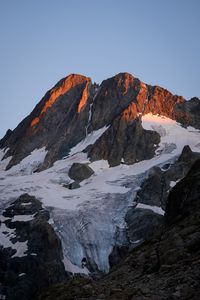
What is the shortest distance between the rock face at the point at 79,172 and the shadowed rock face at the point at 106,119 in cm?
1164

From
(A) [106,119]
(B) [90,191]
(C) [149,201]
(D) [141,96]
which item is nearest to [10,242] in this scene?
(B) [90,191]

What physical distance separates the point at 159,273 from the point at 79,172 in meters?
114

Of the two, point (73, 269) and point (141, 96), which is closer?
point (73, 269)

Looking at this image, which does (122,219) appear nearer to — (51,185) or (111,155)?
(51,185)

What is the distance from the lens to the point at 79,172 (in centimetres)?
13862

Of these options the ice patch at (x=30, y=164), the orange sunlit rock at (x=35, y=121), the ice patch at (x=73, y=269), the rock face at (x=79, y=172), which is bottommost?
the ice patch at (x=73, y=269)

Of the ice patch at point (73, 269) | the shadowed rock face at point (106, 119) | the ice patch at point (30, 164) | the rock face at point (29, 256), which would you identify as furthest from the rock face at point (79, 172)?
the ice patch at point (73, 269)

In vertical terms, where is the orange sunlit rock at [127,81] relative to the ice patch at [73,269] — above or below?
above

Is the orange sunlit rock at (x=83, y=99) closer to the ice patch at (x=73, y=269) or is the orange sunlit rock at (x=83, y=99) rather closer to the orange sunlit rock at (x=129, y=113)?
the orange sunlit rock at (x=129, y=113)

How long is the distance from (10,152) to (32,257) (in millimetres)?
97611

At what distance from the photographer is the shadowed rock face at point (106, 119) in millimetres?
156238

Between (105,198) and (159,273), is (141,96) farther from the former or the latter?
(159,273)

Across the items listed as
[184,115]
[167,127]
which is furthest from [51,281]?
[184,115]

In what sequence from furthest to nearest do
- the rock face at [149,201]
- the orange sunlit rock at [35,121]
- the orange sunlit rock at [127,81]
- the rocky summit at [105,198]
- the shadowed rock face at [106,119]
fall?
1. the orange sunlit rock at [35,121]
2. the orange sunlit rock at [127,81]
3. the shadowed rock face at [106,119]
4. the rock face at [149,201]
5. the rocky summit at [105,198]
